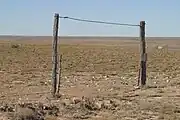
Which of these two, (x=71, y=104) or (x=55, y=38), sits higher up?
(x=55, y=38)

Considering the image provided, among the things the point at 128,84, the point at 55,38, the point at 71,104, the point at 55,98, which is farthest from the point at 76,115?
the point at 128,84

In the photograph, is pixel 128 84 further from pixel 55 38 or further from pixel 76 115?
pixel 76 115

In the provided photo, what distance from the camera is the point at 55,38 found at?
14.5 metres

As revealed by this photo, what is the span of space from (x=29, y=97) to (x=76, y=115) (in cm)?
409

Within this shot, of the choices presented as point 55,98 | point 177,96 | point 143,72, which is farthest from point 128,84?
point 55,98

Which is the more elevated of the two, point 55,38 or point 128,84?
point 55,38

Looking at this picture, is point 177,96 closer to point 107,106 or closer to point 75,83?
point 107,106

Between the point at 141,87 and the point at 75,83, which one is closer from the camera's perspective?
the point at 141,87

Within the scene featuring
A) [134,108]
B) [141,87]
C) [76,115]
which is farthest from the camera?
[141,87]

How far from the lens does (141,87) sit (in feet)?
56.5

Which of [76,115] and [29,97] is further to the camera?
[29,97]

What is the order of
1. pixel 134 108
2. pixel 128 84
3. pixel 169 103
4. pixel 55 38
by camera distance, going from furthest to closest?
1. pixel 128 84
2. pixel 55 38
3. pixel 169 103
4. pixel 134 108

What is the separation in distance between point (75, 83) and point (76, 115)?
879 centimetres

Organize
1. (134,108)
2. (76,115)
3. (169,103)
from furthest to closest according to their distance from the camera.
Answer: (169,103) → (134,108) → (76,115)
